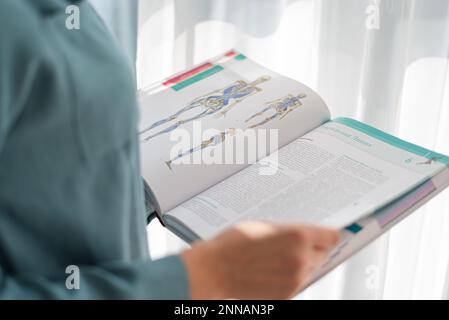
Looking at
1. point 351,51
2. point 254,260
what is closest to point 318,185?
point 254,260

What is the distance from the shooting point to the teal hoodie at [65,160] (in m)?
0.42

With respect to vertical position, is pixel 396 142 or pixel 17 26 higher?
pixel 17 26

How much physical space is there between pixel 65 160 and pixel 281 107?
0.39m

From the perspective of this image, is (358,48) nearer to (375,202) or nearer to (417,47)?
(417,47)

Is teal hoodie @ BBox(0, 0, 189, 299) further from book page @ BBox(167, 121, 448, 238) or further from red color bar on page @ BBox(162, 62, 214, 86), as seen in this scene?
red color bar on page @ BBox(162, 62, 214, 86)

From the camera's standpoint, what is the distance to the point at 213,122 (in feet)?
2.48

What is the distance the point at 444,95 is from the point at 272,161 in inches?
19.6

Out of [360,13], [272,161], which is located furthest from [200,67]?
[360,13]

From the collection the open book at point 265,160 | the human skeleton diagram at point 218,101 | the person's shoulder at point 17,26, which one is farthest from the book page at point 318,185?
the person's shoulder at point 17,26

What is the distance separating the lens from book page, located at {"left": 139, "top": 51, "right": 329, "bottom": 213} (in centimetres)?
70

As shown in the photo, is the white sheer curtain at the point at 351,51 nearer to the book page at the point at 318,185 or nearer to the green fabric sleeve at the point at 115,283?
the book page at the point at 318,185

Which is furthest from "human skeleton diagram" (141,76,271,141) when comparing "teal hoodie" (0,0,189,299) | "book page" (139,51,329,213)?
"teal hoodie" (0,0,189,299)

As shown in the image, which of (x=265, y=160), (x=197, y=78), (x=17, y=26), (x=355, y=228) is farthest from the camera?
(x=197, y=78)

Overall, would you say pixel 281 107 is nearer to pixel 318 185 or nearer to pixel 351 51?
pixel 318 185
